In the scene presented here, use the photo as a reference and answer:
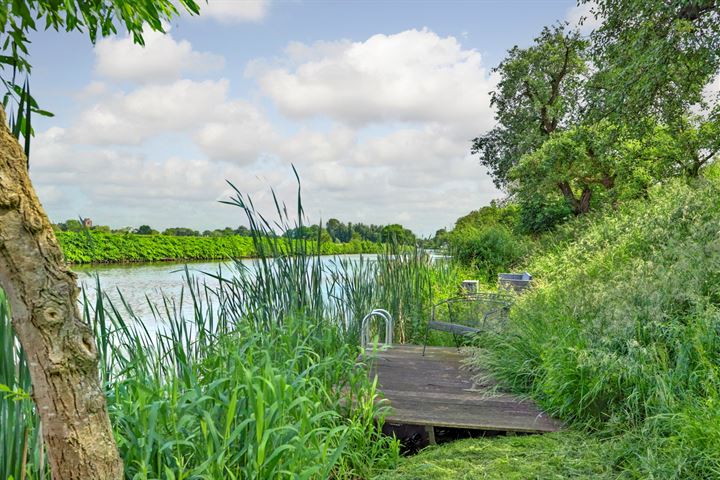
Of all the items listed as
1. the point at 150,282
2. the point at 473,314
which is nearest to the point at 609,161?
the point at 473,314

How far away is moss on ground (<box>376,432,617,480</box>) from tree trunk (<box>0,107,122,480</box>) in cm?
154

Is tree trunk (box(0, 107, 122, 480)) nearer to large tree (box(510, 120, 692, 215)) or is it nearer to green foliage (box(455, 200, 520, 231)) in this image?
large tree (box(510, 120, 692, 215))

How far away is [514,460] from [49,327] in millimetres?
2190

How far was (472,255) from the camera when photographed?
42.8ft

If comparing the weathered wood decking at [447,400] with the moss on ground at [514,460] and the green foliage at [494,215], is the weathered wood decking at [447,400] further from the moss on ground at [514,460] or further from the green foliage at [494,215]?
the green foliage at [494,215]

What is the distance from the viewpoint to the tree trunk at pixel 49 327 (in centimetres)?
Result: 134

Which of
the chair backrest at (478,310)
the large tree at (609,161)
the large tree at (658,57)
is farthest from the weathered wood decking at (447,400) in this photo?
the large tree at (609,161)

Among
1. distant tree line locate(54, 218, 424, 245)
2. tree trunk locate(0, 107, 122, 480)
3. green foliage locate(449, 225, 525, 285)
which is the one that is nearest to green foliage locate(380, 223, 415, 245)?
distant tree line locate(54, 218, 424, 245)

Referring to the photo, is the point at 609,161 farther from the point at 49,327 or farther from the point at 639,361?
the point at 49,327

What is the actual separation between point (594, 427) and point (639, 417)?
0.85 ft

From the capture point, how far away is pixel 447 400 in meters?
3.64

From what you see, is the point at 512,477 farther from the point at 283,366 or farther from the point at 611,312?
the point at 611,312

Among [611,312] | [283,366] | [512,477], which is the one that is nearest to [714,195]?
[611,312]

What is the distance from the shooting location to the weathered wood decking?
3.23 m
